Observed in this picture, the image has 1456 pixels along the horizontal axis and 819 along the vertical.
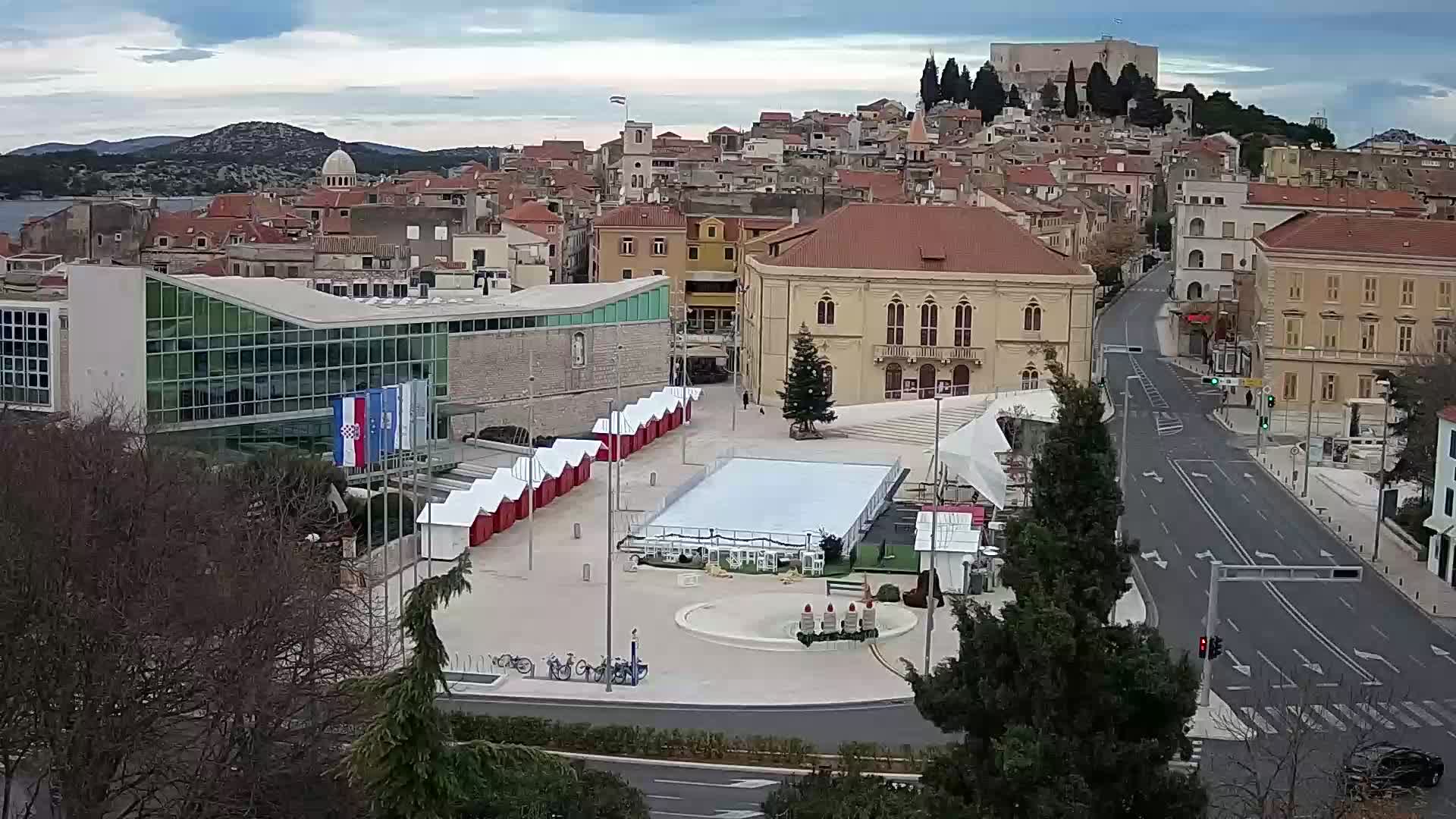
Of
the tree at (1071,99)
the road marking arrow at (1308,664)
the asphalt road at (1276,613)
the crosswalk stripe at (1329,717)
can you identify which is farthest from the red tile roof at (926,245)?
the tree at (1071,99)

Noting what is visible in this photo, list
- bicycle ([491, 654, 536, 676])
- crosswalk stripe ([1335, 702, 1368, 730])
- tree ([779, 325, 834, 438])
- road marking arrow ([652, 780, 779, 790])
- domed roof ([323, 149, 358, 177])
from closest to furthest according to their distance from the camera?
road marking arrow ([652, 780, 779, 790]) < crosswalk stripe ([1335, 702, 1368, 730]) < bicycle ([491, 654, 536, 676]) < tree ([779, 325, 834, 438]) < domed roof ([323, 149, 358, 177])

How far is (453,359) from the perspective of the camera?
50812 mm

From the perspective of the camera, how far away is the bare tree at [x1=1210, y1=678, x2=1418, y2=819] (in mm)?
18438

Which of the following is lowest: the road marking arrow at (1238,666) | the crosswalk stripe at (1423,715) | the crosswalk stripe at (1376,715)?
the road marking arrow at (1238,666)

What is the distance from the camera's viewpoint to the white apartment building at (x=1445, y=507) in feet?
121

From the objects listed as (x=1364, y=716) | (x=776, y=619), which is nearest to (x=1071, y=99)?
(x=776, y=619)

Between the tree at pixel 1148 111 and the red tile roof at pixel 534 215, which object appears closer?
the red tile roof at pixel 534 215

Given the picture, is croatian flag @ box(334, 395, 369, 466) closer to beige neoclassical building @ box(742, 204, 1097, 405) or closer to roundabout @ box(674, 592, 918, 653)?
roundabout @ box(674, 592, 918, 653)

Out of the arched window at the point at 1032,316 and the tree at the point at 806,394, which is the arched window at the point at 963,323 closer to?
the arched window at the point at 1032,316

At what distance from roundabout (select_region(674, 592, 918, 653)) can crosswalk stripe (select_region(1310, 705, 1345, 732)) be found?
7765 mm

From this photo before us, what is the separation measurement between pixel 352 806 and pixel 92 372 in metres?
24.9

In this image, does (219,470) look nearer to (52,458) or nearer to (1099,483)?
(52,458)

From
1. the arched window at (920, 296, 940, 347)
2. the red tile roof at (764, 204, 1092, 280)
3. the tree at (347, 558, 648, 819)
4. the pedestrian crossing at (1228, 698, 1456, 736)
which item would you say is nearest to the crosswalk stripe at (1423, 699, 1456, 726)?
the pedestrian crossing at (1228, 698, 1456, 736)

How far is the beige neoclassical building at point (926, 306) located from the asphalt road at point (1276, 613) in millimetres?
5861
